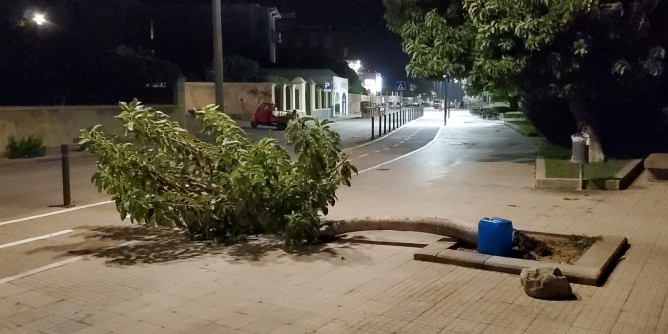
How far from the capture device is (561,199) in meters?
12.1

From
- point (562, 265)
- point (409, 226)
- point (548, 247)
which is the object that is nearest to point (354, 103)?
point (409, 226)

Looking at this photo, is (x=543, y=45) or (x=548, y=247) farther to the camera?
(x=543, y=45)

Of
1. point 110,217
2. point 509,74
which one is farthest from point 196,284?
point 509,74

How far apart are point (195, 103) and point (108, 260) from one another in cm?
3517

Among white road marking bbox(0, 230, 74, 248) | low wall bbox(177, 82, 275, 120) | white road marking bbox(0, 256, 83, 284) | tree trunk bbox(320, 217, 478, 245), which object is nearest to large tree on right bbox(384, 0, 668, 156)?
tree trunk bbox(320, 217, 478, 245)

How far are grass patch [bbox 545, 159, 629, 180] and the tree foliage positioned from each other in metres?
7.65

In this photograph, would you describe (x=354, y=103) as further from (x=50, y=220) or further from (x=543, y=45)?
(x=50, y=220)

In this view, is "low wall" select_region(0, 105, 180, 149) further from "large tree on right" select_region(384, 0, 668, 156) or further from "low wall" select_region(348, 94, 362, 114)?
"low wall" select_region(348, 94, 362, 114)

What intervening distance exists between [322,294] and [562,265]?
8.10 ft

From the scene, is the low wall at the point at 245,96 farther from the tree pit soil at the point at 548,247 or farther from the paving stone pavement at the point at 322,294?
the tree pit soil at the point at 548,247

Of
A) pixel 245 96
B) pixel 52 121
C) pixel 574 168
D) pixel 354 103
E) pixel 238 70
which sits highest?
pixel 238 70

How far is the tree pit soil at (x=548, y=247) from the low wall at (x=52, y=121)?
1667 centimetres

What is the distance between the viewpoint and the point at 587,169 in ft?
51.7

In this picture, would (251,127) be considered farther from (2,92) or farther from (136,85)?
(2,92)
